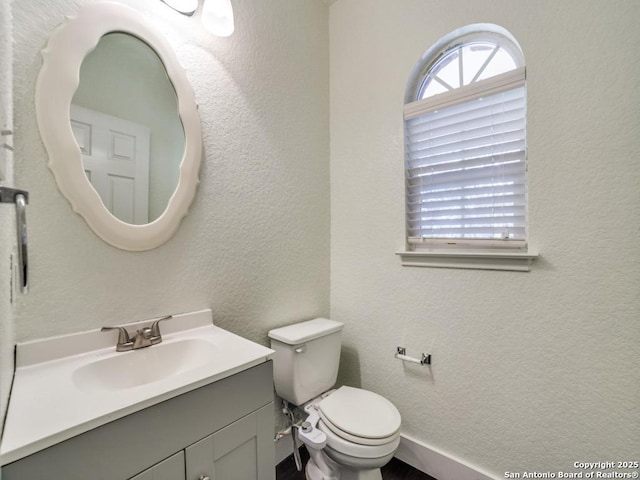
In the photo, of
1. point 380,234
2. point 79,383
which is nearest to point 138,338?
point 79,383

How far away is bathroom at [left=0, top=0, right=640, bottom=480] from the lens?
965 millimetres

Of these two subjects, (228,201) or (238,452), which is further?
(228,201)

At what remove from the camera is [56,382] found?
780 millimetres

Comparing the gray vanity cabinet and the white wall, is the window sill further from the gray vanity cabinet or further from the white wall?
the gray vanity cabinet

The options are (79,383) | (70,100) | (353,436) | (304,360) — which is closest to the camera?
(79,383)

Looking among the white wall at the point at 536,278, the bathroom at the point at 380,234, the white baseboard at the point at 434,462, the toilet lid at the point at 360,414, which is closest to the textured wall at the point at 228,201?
the bathroom at the point at 380,234

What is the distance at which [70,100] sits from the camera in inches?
37.0

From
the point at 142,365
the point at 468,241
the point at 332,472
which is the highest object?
the point at 468,241

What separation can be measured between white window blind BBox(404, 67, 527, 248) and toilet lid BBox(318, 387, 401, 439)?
0.85 m

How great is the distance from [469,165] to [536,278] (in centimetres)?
61

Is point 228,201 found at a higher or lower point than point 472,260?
higher

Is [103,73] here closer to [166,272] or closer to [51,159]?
[51,159]

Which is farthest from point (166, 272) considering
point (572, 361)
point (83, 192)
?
point (572, 361)

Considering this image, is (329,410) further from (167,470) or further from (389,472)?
(167,470)
